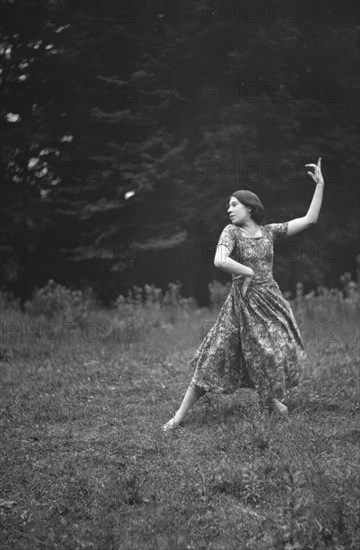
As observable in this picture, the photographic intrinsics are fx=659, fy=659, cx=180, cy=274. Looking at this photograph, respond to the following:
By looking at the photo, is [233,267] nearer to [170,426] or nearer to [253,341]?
[253,341]

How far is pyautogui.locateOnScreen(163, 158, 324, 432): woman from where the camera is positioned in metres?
5.92

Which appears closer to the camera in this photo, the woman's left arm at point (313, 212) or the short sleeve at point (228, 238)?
the short sleeve at point (228, 238)

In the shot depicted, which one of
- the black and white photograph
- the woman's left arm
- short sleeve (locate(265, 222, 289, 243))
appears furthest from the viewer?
the black and white photograph

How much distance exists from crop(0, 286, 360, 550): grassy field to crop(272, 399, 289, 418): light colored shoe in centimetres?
16

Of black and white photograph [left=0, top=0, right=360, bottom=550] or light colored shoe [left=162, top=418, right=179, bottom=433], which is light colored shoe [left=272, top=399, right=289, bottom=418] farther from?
black and white photograph [left=0, top=0, right=360, bottom=550]

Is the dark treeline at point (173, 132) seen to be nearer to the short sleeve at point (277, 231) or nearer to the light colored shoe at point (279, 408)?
the short sleeve at point (277, 231)

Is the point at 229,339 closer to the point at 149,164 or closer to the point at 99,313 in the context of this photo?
the point at 99,313

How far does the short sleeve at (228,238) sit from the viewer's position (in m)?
5.85

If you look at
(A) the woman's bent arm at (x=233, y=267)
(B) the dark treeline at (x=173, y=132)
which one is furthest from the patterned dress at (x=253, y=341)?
(B) the dark treeline at (x=173, y=132)

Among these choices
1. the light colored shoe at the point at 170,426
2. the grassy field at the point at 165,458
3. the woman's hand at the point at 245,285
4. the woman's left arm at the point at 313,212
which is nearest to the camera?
the grassy field at the point at 165,458

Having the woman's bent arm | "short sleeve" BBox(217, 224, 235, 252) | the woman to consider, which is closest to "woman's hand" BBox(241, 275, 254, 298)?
the woman

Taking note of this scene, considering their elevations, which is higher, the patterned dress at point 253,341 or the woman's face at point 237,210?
the woman's face at point 237,210

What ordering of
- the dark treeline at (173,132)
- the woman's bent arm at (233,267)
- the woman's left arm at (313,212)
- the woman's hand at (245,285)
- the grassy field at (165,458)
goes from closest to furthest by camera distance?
the grassy field at (165,458) → the woman's bent arm at (233,267) → the woman's hand at (245,285) → the woman's left arm at (313,212) → the dark treeline at (173,132)

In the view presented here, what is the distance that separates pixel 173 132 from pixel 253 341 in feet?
24.8
